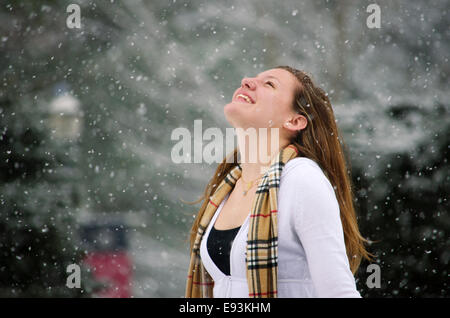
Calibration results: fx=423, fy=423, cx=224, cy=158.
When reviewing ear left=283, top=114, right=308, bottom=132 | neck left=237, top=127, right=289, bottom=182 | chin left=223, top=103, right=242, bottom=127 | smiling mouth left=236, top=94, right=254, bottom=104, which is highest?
smiling mouth left=236, top=94, right=254, bottom=104

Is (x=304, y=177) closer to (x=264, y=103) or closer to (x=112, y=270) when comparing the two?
(x=264, y=103)

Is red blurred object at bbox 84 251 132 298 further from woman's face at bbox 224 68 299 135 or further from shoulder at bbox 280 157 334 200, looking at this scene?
shoulder at bbox 280 157 334 200

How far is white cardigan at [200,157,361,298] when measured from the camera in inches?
31.1

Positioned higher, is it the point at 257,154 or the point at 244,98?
the point at 244,98

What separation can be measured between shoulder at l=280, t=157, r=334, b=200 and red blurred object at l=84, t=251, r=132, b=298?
2.20 meters

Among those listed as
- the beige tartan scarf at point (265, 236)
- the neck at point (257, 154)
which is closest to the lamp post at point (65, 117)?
the neck at point (257, 154)

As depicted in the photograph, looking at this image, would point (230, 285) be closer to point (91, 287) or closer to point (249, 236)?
point (249, 236)

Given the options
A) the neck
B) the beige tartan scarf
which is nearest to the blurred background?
the neck

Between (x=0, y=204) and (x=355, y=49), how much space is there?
247 cm

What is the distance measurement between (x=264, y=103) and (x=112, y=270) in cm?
219

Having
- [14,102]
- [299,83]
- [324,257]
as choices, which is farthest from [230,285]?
[14,102]

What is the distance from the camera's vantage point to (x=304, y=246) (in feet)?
A: 2.71

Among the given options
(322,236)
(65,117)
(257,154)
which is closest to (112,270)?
(65,117)

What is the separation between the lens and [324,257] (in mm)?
791
